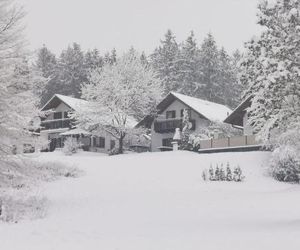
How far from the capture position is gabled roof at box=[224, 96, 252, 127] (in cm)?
4598

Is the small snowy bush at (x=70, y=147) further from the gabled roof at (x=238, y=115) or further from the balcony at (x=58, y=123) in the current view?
the gabled roof at (x=238, y=115)

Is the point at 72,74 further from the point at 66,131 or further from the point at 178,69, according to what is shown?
the point at 66,131

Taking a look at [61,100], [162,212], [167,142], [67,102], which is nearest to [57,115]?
[61,100]

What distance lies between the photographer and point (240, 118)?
48469 millimetres

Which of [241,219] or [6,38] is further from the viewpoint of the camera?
[6,38]

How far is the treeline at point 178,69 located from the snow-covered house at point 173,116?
20.2 m

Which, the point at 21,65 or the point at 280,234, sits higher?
the point at 21,65

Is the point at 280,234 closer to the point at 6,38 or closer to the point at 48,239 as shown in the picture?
the point at 48,239

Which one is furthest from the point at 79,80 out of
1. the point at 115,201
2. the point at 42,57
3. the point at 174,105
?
the point at 115,201

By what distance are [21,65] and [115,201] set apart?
7.42 meters

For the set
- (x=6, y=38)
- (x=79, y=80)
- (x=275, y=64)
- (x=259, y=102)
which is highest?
(x=79, y=80)

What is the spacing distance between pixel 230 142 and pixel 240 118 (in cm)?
505

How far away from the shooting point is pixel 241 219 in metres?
17.3

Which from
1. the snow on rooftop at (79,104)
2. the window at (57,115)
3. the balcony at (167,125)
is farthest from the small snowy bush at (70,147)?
the window at (57,115)
